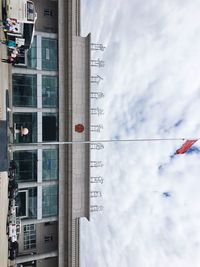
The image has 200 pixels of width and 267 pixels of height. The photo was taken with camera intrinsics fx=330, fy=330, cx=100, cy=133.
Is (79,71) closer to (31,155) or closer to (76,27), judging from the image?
(76,27)

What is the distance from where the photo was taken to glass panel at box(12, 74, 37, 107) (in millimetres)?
30656

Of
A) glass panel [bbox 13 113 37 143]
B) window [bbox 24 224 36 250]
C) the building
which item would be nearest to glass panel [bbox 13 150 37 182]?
the building

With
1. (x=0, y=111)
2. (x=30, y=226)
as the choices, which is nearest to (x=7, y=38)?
(x=0, y=111)

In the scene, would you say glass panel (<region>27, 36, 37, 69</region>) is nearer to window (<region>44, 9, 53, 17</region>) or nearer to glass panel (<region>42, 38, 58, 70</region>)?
glass panel (<region>42, 38, 58, 70</region>)

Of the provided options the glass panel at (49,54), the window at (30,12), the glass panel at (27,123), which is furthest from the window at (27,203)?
the window at (30,12)

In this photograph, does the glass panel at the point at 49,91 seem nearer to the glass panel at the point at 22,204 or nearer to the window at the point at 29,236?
the glass panel at the point at 22,204

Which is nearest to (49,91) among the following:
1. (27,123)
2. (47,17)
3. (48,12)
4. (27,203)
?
(27,123)

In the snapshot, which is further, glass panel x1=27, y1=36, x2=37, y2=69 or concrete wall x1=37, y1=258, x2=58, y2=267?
concrete wall x1=37, y1=258, x2=58, y2=267

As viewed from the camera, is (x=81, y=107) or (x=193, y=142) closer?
(x=193, y=142)

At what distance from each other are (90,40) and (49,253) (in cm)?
2118

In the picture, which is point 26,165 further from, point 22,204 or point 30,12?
point 30,12

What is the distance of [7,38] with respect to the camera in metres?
21.4

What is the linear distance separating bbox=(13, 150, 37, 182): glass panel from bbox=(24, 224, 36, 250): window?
4707 mm

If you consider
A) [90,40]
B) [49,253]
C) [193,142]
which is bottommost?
[49,253]
